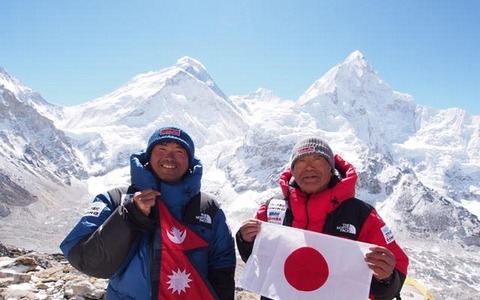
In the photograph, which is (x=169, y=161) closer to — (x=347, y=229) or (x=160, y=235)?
(x=160, y=235)

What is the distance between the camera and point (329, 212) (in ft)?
19.1

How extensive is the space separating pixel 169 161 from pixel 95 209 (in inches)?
50.2

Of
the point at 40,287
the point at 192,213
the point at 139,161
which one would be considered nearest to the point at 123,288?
the point at 192,213

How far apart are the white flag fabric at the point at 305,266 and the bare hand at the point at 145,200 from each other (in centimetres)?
168

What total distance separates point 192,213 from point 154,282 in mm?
1160

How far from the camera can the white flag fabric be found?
535 centimetres

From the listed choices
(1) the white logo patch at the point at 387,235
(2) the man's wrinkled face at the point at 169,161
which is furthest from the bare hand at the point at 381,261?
(2) the man's wrinkled face at the point at 169,161

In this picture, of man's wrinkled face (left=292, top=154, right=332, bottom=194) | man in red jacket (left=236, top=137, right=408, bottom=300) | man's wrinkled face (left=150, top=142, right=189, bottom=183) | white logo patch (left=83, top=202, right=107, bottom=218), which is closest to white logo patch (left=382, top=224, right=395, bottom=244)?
man in red jacket (left=236, top=137, right=408, bottom=300)

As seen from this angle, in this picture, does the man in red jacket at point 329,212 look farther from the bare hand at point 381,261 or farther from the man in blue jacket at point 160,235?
the man in blue jacket at point 160,235

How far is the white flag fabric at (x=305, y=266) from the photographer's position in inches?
211

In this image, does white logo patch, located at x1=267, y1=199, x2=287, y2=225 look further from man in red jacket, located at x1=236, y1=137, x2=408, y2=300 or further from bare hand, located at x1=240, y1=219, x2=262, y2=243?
bare hand, located at x1=240, y1=219, x2=262, y2=243

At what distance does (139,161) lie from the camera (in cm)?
630

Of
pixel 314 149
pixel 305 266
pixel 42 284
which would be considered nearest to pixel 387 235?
pixel 305 266

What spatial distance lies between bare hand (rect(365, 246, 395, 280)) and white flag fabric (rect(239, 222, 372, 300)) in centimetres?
16
